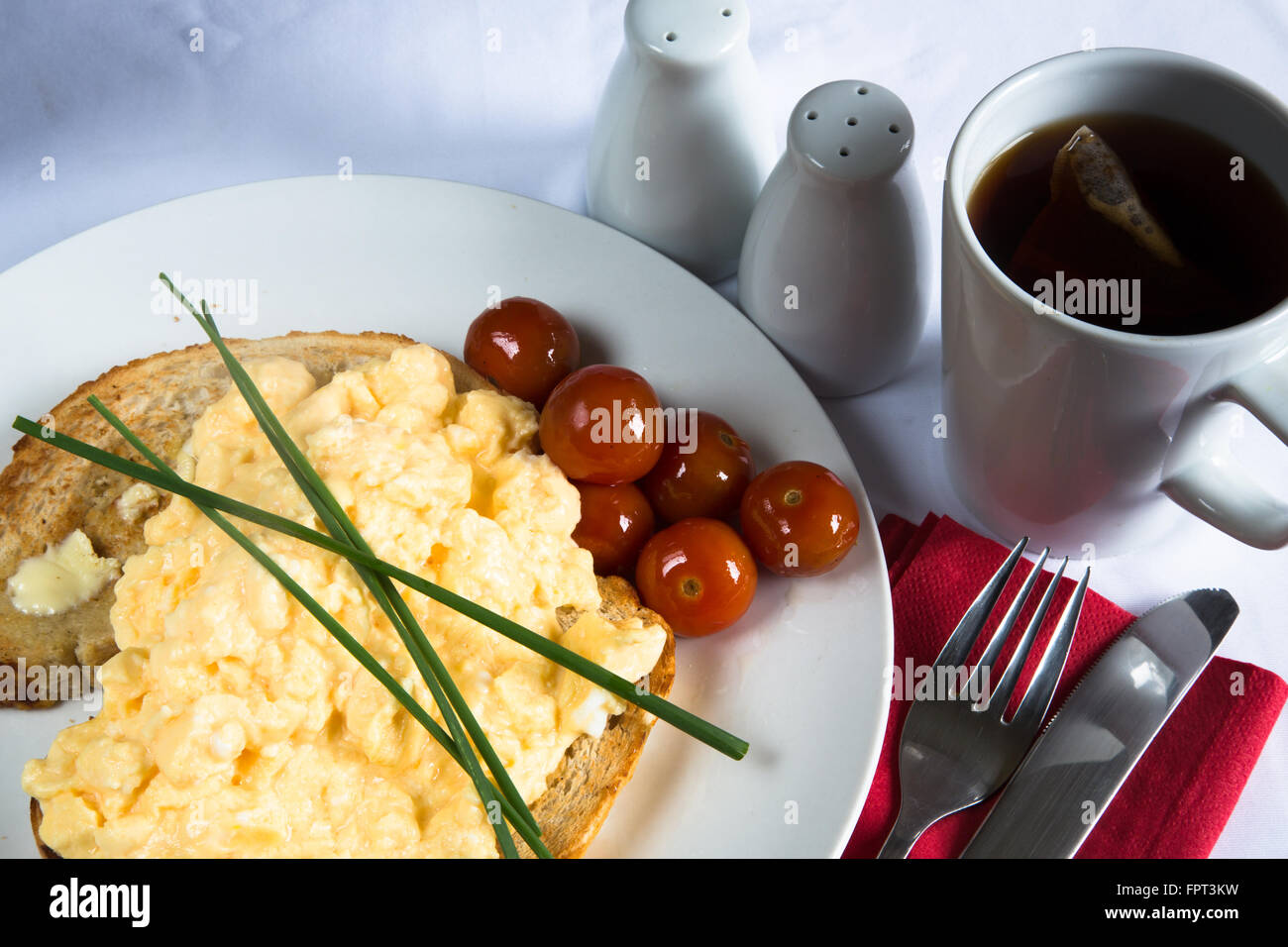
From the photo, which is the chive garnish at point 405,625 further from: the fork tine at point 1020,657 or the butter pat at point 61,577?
the fork tine at point 1020,657

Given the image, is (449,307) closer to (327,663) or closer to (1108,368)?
(327,663)

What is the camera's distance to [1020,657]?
1951mm

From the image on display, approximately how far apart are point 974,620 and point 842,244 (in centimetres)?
68

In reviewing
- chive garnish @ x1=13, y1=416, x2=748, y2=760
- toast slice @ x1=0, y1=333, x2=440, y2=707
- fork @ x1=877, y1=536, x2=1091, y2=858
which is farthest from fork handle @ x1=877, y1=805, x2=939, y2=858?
toast slice @ x1=0, y1=333, x2=440, y2=707

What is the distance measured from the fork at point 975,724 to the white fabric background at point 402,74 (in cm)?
107

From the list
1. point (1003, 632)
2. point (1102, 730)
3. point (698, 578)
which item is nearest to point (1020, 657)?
point (1003, 632)

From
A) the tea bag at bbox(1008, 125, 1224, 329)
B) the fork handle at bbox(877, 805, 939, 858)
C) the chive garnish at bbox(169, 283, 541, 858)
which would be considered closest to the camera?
the chive garnish at bbox(169, 283, 541, 858)

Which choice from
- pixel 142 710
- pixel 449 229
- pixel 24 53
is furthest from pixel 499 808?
pixel 24 53

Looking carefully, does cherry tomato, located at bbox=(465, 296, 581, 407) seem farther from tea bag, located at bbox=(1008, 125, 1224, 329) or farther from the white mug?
tea bag, located at bbox=(1008, 125, 1224, 329)

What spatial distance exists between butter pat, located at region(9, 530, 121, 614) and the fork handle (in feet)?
4.49

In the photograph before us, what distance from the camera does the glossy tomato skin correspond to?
2.07m

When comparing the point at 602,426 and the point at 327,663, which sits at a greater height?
the point at 602,426

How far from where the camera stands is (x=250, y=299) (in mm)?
2316

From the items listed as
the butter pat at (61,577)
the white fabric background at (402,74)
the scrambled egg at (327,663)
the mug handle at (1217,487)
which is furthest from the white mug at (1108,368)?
the butter pat at (61,577)
